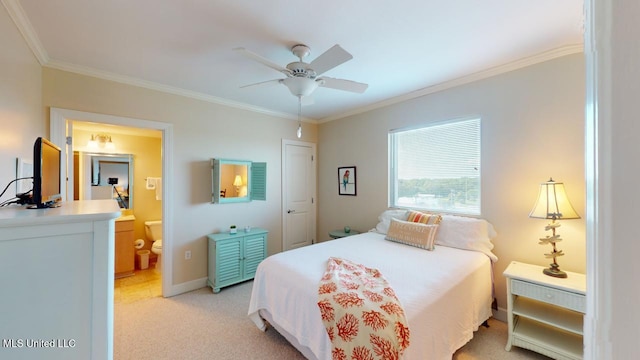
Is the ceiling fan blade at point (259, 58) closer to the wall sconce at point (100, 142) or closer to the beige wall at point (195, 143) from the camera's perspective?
the beige wall at point (195, 143)

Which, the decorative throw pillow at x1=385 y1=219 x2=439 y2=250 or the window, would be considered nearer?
the decorative throw pillow at x1=385 y1=219 x2=439 y2=250

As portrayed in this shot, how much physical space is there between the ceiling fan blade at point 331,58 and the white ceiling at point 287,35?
0.26 meters

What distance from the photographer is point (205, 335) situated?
7.55 ft

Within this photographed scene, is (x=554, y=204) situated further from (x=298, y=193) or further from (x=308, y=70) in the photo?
(x=298, y=193)

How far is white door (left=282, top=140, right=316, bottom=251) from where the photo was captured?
13.9ft

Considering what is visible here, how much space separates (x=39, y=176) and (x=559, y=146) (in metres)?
3.45

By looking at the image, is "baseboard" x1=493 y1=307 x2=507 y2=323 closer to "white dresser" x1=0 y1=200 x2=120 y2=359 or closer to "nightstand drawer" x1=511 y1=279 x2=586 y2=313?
"nightstand drawer" x1=511 y1=279 x2=586 y2=313

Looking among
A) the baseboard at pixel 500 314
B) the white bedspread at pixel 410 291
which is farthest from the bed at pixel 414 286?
the baseboard at pixel 500 314

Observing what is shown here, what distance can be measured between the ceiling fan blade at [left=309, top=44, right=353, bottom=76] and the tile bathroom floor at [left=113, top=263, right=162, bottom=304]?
10.3 ft

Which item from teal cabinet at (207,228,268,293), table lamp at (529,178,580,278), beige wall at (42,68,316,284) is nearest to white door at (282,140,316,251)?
beige wall at (42,68,316,284)

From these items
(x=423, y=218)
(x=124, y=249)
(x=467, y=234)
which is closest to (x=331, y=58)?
(x=423, y=218)

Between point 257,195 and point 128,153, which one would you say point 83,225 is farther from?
point 128,153

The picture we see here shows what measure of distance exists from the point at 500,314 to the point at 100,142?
225 inches

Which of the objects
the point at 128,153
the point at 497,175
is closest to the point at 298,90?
the point at 497,175
